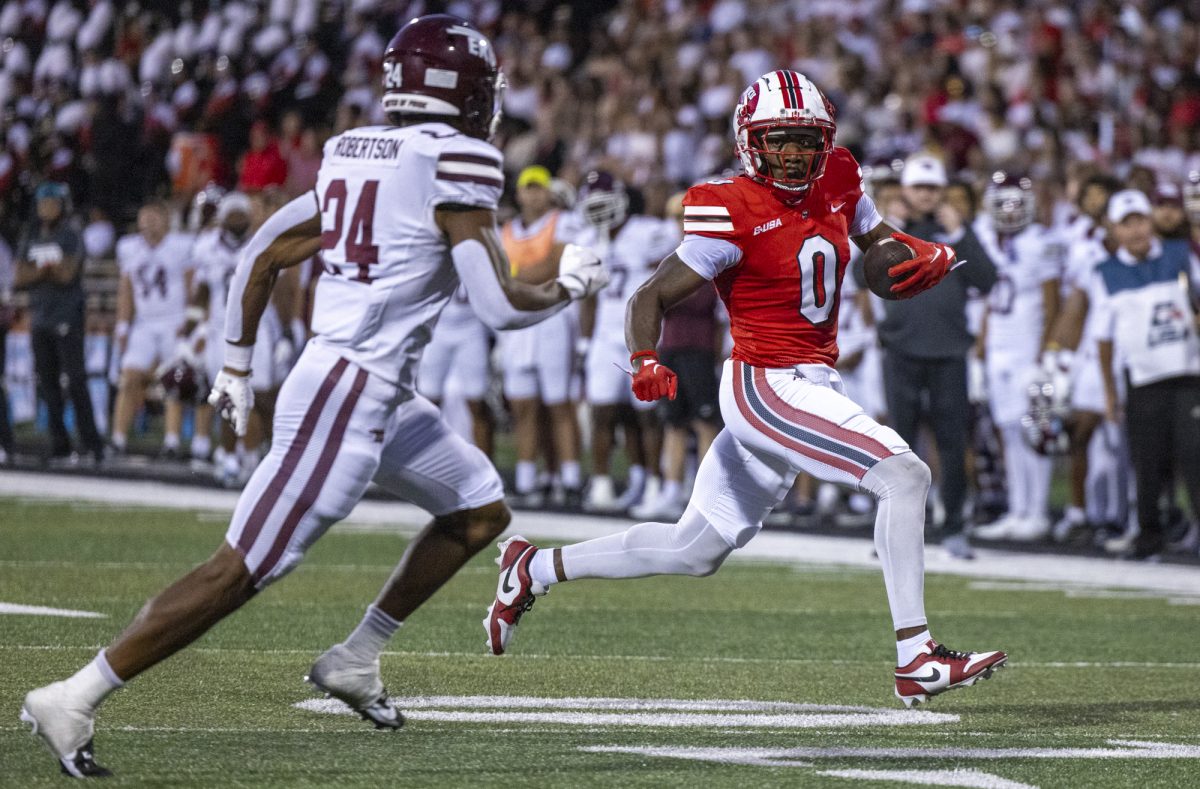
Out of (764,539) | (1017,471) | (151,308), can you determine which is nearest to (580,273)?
(764,539)

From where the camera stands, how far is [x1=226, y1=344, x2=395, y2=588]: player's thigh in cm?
494

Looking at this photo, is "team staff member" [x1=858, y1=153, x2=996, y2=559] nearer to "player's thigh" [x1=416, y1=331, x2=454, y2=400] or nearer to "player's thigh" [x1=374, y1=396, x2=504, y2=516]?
"player's thigh" [x1=416, y1=331, x2=454, y2=400]

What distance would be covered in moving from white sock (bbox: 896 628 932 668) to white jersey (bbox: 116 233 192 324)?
11.4m

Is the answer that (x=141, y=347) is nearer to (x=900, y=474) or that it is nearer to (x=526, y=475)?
(x=526, y=475)

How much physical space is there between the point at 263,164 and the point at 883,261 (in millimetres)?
13345

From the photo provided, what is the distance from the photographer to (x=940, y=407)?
10.9 m

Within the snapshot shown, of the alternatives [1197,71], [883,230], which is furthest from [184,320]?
[883,230]

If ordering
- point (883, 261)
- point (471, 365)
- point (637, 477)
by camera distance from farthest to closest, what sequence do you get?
point (637, 477)
point (471, 365)
point (883, 261)

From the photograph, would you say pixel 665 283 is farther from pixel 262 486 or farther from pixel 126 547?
pixel 126 547

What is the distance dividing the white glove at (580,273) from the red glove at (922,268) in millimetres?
1213

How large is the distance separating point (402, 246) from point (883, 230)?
5.73ft

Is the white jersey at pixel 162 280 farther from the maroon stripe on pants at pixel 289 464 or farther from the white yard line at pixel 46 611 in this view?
the maroon stripe on pants at pixel 289 464

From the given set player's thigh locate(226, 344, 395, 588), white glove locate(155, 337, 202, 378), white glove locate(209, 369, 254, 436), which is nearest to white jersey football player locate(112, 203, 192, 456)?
white glove locate(155, 337, 202, 378)

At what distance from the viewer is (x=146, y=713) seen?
18.4 ft
